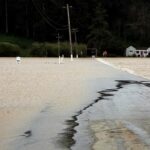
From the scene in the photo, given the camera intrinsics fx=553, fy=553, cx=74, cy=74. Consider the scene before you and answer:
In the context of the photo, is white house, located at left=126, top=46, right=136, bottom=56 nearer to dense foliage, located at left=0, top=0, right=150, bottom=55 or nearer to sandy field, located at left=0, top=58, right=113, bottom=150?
dense foliage, located at left=0, top=0, right=150, bottom=55

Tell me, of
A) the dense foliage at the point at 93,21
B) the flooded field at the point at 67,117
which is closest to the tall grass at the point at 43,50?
the dense foliage at the point at 93,21

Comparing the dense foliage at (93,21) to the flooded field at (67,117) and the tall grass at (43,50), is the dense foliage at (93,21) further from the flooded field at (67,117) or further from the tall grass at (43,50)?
the flooded field at (67,117)

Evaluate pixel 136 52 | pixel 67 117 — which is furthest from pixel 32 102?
pixel 136 52

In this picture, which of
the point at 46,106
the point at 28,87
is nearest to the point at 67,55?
the point at 28,87

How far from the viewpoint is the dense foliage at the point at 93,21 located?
11494cm

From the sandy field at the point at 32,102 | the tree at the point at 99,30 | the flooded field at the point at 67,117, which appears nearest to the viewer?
the flooded field at the point at 67,117

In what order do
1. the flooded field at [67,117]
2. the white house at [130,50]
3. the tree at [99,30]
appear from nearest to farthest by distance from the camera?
the flooded field at [67,117] < the tree at [99,30] < the white house at [130,50]

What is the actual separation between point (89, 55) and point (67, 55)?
8.29 metres

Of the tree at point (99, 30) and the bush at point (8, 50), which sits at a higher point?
the tree at point (99, 30)

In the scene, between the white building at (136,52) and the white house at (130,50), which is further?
the white house at (130,50)

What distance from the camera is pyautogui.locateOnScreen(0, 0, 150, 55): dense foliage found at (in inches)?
4525

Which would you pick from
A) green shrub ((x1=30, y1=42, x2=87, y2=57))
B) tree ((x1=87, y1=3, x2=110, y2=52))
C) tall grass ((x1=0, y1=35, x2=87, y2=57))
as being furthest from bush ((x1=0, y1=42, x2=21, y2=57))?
tree ((x1=87, y1=3, x2=110, y2=52))

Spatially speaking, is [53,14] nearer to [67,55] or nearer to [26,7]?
[26,7]

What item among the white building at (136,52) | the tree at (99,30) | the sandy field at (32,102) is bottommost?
the white building at (136,52)
